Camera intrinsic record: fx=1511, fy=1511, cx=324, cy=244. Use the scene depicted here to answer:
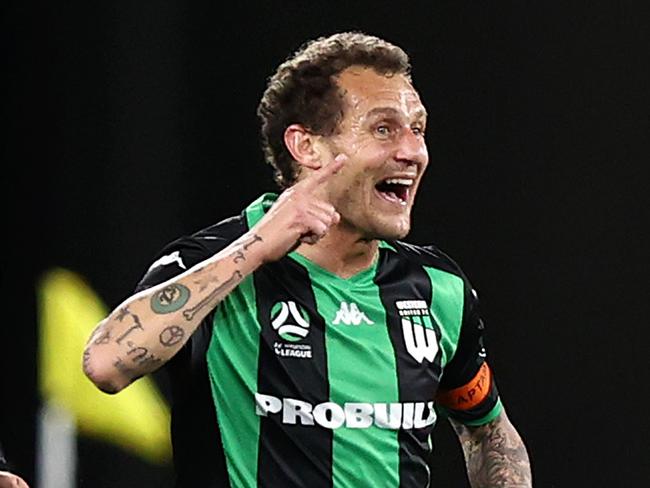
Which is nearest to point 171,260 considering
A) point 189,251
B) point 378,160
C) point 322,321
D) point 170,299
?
point 189,251

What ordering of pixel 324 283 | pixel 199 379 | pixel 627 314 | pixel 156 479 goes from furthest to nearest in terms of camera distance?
pixel 156 479 → pixel 627 314 → pixel 324 283 → pixel 199 379

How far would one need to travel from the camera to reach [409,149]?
2.29 m

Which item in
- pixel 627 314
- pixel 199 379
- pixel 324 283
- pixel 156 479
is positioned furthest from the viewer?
pixel 156 479

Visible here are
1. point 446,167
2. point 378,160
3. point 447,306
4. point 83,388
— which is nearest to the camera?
point 378,160

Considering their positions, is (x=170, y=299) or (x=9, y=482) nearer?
(x=170, y=299)

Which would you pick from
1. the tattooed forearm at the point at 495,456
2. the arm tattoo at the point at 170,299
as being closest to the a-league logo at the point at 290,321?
the arm tattoo at the point at 170,299

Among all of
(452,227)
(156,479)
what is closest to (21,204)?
(156,479)

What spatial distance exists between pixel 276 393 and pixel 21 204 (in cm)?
126

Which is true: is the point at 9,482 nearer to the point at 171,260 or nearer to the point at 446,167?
the point at 171,260

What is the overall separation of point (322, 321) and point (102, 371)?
384mm

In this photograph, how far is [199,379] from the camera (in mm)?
2160

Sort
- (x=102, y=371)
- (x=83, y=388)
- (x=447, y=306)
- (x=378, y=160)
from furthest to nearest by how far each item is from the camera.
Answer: (x=83, y=388)
(x=447, y=306)
(x=378, y=160)
(x=102, y=371)

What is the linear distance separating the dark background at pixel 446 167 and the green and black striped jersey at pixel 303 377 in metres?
0.69

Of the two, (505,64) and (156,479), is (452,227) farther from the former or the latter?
(156,479)
